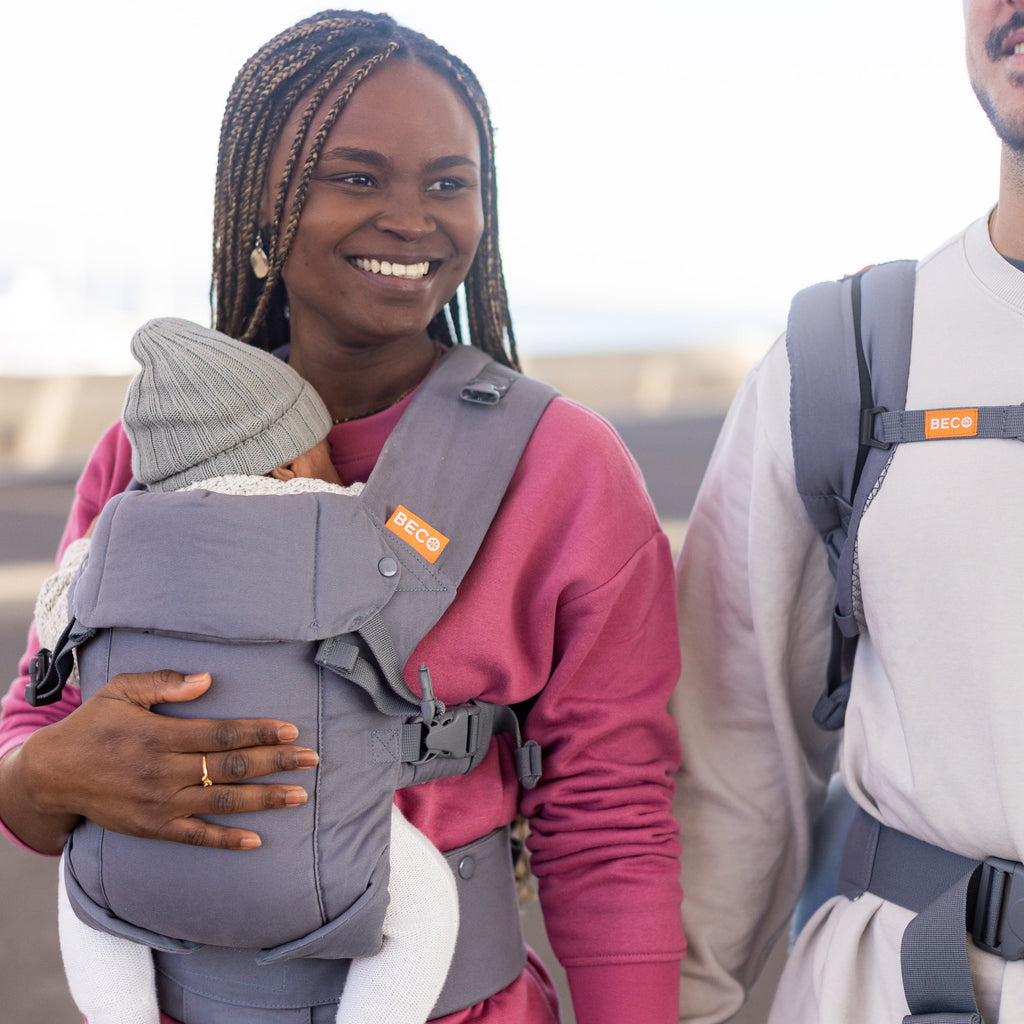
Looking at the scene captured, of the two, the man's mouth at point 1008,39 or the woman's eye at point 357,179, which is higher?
the man's mouth at point 1008,39

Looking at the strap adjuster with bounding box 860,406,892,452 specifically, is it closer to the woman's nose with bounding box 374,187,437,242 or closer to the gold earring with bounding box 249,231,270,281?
the woman's nose with bounding box 374,187,437,242

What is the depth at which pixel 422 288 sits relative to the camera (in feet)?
4.92

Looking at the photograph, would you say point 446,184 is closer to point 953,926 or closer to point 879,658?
point 879,658

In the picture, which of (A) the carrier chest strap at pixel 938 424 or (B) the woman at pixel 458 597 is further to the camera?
(B) the woman at pixel 458 597

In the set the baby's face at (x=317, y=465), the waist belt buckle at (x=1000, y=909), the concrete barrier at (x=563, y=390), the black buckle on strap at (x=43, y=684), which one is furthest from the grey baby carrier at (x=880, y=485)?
the concrete barrier at (x=563, y=390)

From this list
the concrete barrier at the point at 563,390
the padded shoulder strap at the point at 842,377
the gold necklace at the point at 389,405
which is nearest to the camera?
the padded shoulder strap at the point at 842,377

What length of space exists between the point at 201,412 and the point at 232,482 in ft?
0.32

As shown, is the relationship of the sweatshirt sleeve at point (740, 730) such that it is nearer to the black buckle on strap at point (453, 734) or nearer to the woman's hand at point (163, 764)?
the black buckle on strap at point (453, 734)

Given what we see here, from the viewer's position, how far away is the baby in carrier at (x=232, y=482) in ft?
4.08

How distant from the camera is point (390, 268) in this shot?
1.48 metres

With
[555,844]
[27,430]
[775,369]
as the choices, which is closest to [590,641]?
[555,844]

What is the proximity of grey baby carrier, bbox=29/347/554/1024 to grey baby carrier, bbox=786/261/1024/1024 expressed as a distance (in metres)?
0.39

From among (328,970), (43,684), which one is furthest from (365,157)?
(328,970)

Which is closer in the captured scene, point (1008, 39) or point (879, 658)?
point (1008, 39)
